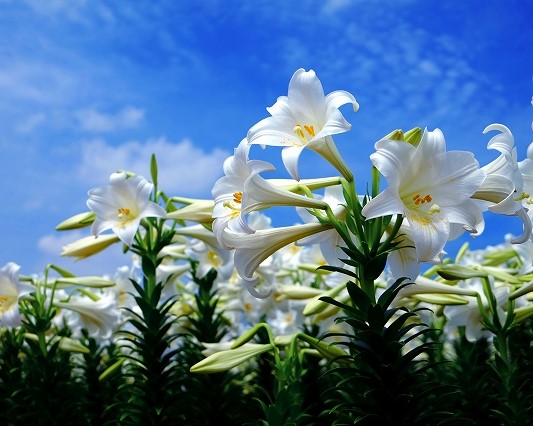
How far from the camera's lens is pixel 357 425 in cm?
307

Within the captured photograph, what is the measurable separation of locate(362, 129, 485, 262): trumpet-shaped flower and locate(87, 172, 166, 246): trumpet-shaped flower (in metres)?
2.31

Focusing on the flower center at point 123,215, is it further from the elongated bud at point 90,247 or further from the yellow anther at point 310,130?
the yellow anther at point 310,130

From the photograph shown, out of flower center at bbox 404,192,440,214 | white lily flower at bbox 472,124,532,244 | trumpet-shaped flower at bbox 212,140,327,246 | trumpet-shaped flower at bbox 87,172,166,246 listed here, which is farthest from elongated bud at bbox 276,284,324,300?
flower center at bbox 404,192,440,214

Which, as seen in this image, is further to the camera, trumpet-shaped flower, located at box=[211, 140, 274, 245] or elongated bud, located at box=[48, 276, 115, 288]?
elongated bud, located at box=[48, 276, 115, 288]

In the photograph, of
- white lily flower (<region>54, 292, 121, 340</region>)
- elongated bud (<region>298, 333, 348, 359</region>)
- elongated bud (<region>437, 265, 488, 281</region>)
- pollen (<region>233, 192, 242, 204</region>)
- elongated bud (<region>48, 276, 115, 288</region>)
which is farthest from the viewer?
white lily flower (<region>54, 292, 121, 340</region>)

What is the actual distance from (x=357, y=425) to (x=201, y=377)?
2.64 metres

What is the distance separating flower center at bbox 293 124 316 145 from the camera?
10.1ft

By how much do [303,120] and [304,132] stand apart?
6 centimetres

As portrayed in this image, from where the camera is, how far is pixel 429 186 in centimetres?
287

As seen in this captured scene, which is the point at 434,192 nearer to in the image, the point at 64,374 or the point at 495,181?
the point at 495,181

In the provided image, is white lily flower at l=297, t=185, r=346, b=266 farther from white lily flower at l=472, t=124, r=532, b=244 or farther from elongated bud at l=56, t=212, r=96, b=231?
elongated bud at l=56, t=212, r=96, b=231

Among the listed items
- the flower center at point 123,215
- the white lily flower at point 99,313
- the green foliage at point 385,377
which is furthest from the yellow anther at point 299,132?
the white lily flower at point 99,313

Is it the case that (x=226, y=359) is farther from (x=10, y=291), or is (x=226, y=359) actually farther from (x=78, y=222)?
(x=10, y=291)

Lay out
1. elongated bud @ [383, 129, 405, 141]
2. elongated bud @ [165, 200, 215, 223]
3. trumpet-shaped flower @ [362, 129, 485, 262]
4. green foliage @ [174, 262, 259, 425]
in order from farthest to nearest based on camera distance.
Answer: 1. green foliage @ [174, 262, 259, 425]
2. elongated bud @ [165, 200, 215, 223]
3. elongated bud @ [383, 129, 405, 141]
4. trumpet-shaped flower @ [362, 129, 485, 262]
